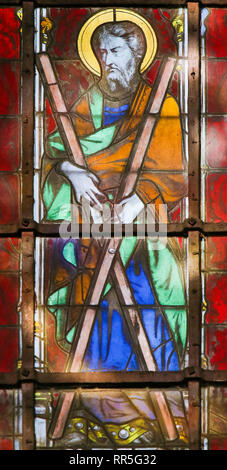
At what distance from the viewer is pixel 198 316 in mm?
7113

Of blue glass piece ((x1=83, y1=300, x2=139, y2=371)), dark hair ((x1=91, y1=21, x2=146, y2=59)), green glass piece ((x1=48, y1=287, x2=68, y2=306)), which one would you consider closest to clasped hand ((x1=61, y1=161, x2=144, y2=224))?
green glass piece ((x1=48, y1=287, x2=68, y2=306))

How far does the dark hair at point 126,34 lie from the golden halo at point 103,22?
0.11 feet

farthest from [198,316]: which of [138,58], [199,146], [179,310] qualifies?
[138,58]

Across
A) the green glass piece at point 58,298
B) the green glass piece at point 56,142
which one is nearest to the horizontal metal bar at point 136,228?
the green glass piece at point 58,298

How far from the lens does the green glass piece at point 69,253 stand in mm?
7188

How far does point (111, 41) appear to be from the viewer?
7.44m

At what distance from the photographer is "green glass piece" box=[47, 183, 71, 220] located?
7238mm

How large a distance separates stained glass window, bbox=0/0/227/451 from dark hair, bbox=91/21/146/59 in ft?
0.04

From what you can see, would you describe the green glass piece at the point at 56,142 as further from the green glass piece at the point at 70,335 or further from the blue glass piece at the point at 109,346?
the green glass piece at the point at 70,335

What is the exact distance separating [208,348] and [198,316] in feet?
0.96

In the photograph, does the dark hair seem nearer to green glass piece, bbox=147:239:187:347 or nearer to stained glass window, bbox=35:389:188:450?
green glass piece, bbox=147:239:187:347

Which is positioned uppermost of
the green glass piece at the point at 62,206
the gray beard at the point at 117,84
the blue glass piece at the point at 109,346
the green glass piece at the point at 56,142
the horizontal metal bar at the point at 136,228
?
the gray beard at the point at 117,84

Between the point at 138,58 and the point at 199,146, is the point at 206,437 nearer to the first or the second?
the point at 199,146

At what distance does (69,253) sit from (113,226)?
1.49ft
